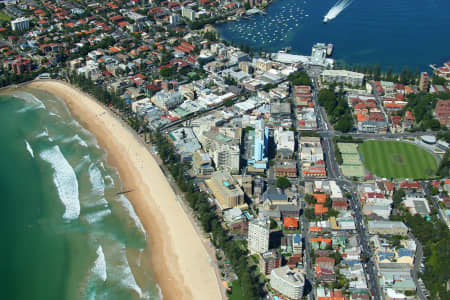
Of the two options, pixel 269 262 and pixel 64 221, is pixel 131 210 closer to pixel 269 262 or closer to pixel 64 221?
pixel 64 221

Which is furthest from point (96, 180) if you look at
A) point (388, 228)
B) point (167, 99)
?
point (388, 228)

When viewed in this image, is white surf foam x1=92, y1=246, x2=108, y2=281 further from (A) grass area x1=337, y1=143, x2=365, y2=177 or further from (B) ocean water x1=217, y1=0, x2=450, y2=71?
(B) ocean water x1=217, y1=0, x2=450, y2=71

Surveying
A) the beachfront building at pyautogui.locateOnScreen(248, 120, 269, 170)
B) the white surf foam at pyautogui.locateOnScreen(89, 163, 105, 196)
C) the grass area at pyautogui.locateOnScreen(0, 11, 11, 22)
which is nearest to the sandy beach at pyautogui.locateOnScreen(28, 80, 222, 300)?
the white surf foam at pyautogui.locateOnScreen(89, 163, 105, 196)

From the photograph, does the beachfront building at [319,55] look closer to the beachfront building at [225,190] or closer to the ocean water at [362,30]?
the ocean water at [362,30]

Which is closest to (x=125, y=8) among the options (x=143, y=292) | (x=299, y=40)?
(x=299, y=40)

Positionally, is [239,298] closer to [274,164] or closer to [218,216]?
[218,216]

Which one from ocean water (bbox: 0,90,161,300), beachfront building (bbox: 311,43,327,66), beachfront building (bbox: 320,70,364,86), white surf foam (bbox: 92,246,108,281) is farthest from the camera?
beachfront building (bbox: 311,43,327,66)
